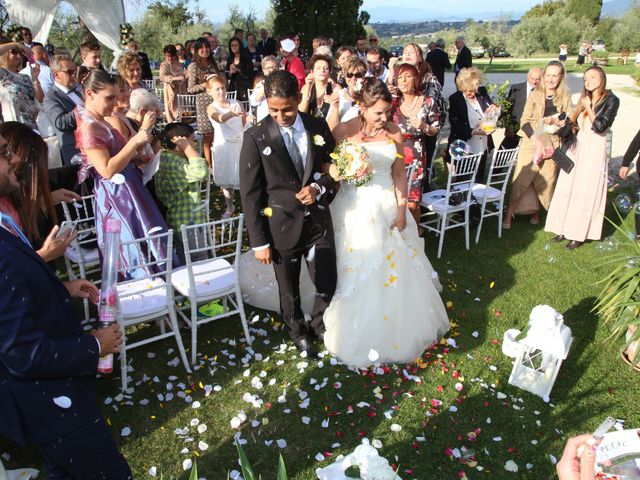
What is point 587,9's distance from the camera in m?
44.1

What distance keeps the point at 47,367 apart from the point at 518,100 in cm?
727

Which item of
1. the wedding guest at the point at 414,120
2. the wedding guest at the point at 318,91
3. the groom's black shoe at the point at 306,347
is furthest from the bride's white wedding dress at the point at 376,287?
the wedding guest at the point at 318,91

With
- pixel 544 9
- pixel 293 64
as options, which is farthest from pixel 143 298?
pixel 544 9

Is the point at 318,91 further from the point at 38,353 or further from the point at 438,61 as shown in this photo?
the point at 438,61

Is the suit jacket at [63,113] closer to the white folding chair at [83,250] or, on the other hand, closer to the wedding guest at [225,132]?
the white folding chair at [83,250]

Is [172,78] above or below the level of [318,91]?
above

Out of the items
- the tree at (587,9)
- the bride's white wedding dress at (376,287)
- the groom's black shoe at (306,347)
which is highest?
the tree at (587,9)

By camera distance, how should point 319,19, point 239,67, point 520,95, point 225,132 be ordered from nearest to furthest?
point 225,132 → point 520,95 → point 239,67 → point 319,19

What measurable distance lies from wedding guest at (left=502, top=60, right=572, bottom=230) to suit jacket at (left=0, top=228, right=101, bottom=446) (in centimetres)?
609

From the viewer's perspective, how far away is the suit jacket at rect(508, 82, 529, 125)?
728 cm

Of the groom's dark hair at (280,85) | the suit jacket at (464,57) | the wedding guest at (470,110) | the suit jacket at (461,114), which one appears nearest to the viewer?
the groom's dark hair at (280,85)

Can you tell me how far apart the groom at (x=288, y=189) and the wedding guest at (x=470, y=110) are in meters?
3.30

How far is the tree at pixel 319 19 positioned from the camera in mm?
18906

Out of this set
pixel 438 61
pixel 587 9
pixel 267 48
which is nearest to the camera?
pixel 438 61
